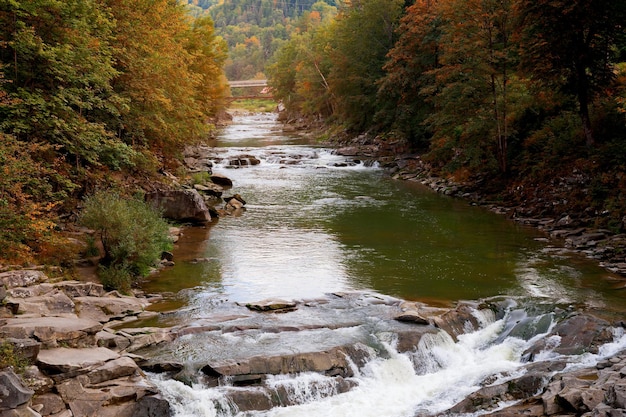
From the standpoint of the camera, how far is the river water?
12.0 metres

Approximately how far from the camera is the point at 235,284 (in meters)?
17.8

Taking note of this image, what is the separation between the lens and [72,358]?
35.3ft

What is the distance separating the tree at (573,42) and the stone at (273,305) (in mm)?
15583

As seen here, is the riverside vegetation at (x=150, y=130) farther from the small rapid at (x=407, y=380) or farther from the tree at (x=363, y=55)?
the tree at (x=363, y=55)

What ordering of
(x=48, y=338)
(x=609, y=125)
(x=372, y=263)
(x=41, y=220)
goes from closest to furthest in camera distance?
(x=48, y=338) < (x=41, y=220) < (x=372, y=263) < (x=609, y=125)

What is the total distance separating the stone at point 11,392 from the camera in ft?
29.6

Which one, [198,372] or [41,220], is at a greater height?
[41,220]

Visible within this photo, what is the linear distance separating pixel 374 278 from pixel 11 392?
11305 millimetres

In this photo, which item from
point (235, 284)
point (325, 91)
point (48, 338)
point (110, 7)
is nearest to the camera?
point (48, 338)

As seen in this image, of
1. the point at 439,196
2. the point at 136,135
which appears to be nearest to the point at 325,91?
the point at 439,196

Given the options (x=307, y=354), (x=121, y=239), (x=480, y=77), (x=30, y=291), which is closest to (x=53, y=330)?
(x=30, y=291)

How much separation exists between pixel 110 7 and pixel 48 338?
1618cm

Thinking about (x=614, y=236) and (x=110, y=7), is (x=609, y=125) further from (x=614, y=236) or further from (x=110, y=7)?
(x=110, y=7)

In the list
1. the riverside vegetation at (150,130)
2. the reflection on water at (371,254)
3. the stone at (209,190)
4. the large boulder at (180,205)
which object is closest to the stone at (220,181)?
the reflection on water at (371,254)
